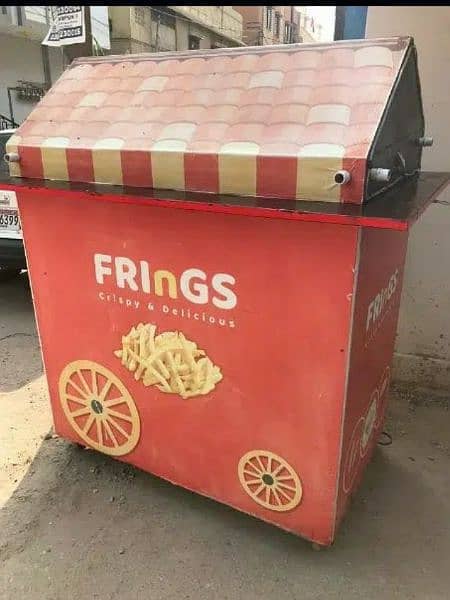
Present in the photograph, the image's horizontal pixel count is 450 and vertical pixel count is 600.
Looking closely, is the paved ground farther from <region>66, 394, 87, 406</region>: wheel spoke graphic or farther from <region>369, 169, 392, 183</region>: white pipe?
<region>369, 169, 392, 183</region>: white pipe

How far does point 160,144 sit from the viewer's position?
150cm

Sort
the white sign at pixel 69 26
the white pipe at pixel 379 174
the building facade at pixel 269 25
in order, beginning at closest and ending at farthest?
the white pipe at pixel 379 174 < the white sign at pixel 69 26 < the building facade at pixel 269 25

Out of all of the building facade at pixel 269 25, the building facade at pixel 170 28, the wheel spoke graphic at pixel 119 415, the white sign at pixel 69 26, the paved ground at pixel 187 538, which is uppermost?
the building facade at pixel 269 25

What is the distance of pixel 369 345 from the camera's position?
164cm

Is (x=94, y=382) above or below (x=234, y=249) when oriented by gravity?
below

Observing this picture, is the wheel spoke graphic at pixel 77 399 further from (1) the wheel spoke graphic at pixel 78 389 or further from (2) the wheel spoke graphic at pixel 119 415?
(2) the wheel spoke graphic at pixel 119 415

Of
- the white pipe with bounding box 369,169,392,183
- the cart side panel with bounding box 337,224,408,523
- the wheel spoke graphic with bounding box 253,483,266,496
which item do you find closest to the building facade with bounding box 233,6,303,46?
the cart side panel with bounding box 337,224,408,523

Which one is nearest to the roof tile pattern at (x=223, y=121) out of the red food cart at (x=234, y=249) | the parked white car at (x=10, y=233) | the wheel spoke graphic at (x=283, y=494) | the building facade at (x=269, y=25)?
the red food cart at (x=234, y=249)

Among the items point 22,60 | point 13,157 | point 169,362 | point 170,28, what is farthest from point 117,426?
point 170,28

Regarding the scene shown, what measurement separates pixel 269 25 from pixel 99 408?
2398 cm

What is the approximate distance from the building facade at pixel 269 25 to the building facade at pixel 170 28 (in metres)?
0.94

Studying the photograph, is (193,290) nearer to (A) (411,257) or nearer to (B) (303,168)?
(B) (303,168)

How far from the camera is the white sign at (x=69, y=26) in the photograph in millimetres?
3801

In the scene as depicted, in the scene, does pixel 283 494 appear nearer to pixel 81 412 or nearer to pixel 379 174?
pixel 81 412
